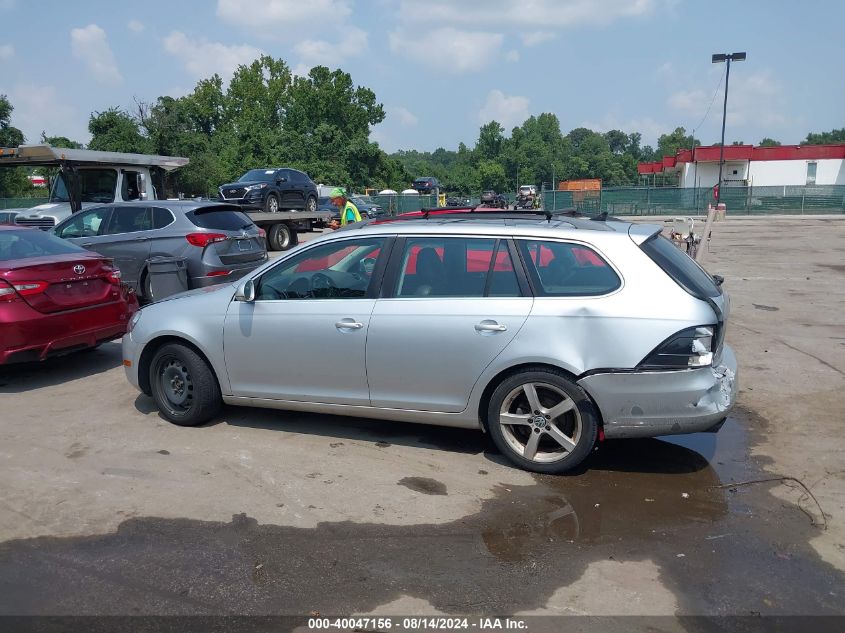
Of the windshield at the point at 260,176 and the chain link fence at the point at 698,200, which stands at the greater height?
the windshield at the point at 260,176

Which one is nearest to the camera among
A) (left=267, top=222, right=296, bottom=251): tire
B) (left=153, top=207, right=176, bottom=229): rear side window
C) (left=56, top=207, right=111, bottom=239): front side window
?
(left=153, top=207, right=176, bottom=229): rear side window

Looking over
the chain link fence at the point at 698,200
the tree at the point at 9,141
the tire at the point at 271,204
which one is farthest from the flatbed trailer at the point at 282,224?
the tree at the point at 9,141

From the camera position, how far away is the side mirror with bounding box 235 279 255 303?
542 cm

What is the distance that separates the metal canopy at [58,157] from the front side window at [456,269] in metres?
11.2

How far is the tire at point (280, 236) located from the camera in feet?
59.9

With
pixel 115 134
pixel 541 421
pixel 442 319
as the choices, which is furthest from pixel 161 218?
pixel 115 134

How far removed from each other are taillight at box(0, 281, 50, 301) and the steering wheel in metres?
3.20

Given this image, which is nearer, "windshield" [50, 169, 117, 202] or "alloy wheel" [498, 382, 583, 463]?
"alloy wheel" [498, 382, 583, 463]

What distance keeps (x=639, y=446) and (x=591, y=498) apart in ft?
3.50

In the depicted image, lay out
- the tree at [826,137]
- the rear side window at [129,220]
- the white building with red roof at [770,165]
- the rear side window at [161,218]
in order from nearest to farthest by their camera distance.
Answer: the rear side window at [161,218], the rear side window at [129,220], the white building with red roof at [770,165], the tree at [826,137]

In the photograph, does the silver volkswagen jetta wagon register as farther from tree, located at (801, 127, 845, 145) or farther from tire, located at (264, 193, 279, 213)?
tree, located at (801, 127, 845, 145)

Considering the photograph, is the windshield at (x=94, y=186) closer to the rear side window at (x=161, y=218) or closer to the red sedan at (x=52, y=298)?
the rear side window at (x=161, y=218)

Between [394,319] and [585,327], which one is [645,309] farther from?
[394,319]

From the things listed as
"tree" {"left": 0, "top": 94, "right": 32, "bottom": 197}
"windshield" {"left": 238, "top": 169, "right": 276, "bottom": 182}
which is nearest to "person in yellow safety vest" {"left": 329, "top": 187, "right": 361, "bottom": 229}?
"windshield" {"left": 238, "top": 169, "right": 276, "bottom": 182}
